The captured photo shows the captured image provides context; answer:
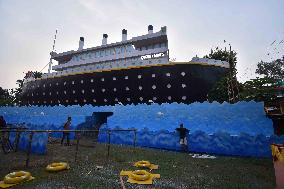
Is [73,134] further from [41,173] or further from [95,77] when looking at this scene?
[41,173]

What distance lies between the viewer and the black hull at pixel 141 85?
55.6ft

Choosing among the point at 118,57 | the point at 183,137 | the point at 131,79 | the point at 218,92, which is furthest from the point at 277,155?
the point at 118,57

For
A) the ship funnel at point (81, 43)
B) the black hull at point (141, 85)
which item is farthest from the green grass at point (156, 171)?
the ship funnel at point (81, 43)

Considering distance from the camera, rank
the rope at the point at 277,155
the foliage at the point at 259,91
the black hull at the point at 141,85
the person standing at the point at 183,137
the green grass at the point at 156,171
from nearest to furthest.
Answer: 1. the rope at the point at 277,155
2. the green grass at the point at 156,171
3. the person standing at the point at 183,137
4. the foliage at the point at 259,91
5. the black hull at the point at 141,85

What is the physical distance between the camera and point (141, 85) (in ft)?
60.1

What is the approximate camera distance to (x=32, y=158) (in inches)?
351

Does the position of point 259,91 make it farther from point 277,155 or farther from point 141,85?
point 277,155

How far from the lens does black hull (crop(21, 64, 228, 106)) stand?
16.9 meters

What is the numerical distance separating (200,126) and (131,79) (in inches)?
324

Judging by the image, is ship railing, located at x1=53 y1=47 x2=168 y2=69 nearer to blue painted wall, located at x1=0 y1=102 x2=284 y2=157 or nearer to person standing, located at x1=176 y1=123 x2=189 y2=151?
blue painted wall, located at x1=0 y1=102 x2=284 y2=157

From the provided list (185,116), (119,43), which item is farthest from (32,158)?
(119,43)

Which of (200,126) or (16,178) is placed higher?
(200,126)

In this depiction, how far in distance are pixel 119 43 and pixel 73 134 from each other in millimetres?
15433

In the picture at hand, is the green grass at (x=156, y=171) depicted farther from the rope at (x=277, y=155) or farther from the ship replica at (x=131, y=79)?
the ship replica at (x=131, y=79)
